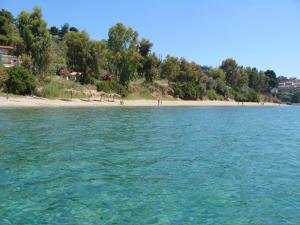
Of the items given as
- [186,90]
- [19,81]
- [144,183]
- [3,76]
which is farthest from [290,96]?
[144,183]

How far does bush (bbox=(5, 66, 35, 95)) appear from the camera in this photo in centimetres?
5719

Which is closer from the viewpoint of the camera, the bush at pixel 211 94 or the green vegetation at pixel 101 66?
the green vegetation at pixel 101 66

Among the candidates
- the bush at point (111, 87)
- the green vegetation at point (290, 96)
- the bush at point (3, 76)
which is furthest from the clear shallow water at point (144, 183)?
the green vegetation at point (290, 96)

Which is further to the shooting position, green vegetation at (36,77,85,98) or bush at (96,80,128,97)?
bush at (96,80,128,97)

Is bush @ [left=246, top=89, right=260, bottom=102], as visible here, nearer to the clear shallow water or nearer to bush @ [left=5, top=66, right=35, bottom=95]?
bush @ [left=5, top=66, right=35, bottom=95]

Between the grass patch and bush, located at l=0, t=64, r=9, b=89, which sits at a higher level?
bush, located at l=0, t=64, r=9, b=89

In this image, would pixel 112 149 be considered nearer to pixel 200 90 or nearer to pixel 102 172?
pixel 102 172

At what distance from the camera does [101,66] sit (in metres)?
78.2

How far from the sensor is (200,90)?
104m

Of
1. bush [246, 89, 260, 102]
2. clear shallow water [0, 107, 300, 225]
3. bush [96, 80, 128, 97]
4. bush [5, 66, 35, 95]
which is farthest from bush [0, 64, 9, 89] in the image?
bush [246, 89, 260, 102]

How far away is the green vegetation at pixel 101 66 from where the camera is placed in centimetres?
6303

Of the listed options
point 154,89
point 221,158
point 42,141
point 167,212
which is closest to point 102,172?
point 167,212

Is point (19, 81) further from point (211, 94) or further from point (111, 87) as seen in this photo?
point (211, 94)

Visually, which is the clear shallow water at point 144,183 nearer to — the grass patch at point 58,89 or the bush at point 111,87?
the grass patch at point 58,89
